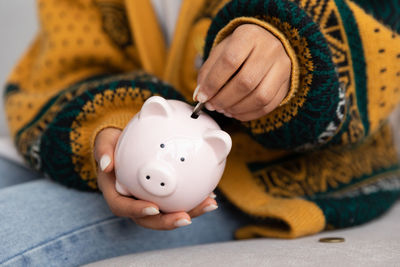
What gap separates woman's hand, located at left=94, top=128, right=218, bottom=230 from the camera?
14.6 inches

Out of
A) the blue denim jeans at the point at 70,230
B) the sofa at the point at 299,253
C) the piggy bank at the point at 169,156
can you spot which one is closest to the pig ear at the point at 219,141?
the piggy bank at the point at 169,156

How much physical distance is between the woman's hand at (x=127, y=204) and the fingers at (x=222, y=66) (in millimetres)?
97

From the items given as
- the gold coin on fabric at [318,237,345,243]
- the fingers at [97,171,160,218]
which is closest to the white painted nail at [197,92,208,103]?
the fingers at [97,171,160,218]

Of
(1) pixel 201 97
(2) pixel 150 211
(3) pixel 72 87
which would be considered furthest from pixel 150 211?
(3) pixel 72 87

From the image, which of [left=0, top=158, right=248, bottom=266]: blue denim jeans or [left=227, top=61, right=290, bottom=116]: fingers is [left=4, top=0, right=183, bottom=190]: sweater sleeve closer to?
[left=0, top=158, right=248, bottom=266]: blue denim jeans

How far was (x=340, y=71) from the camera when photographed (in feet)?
1.62

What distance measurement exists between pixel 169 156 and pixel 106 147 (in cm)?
8

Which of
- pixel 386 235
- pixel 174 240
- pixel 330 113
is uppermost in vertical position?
pixel 330 113

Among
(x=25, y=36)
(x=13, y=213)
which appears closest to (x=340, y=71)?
(x=13, y=213)

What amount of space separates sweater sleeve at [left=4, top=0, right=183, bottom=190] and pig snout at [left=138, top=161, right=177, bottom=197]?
137 millimetres

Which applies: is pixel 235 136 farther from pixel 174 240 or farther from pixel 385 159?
pixel 385 159

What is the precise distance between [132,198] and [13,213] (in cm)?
17

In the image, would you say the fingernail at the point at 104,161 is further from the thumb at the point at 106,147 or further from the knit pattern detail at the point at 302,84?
the knit pattern detail at the point at 302,84

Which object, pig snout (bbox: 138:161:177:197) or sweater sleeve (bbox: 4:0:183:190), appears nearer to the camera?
pig snout (bbox: 138:161:177:197)
